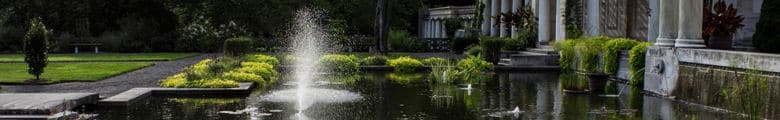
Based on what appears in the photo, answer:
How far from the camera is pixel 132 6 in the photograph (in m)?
50.3

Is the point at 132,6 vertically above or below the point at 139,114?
above

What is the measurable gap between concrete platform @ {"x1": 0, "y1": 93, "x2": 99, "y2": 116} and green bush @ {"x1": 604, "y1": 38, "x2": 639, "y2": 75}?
11.1 meters

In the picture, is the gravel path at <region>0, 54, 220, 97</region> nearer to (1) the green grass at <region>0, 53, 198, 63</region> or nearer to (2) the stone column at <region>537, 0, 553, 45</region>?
(1) the green grass at <region>0, 53, 198, 63</region>

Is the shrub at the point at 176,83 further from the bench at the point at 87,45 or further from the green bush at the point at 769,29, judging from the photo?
the bench at the point at 87,45

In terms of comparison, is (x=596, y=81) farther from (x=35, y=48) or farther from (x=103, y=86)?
(x=35, y=48)

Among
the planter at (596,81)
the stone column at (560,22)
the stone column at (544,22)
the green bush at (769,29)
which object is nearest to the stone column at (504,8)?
the stone column at (544,22)

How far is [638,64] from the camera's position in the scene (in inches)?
734

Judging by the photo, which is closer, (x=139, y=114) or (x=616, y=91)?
(x=139, y=114)

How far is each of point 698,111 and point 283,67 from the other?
15.0 meters

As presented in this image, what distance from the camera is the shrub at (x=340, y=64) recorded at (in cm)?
2650

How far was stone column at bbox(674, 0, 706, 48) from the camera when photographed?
16.6 metres

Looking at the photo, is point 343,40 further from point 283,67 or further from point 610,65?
point 610,65

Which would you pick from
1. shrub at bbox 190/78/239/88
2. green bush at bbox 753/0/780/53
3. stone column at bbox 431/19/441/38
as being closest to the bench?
stone column at bbox 431/19/441/38

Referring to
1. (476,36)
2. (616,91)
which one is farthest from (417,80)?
(476,36)
